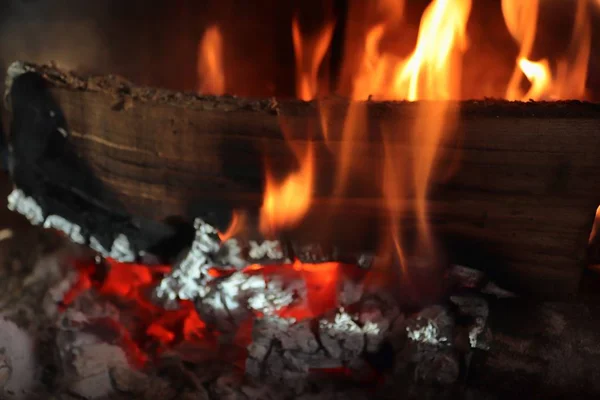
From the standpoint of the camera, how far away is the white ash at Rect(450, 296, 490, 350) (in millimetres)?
1082

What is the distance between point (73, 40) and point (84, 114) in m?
0.44

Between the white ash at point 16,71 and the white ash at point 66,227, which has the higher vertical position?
the white ash at point 16,71

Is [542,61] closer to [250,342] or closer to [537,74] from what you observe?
[537,74]

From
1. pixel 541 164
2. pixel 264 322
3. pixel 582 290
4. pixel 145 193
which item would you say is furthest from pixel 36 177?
pixel 582 290

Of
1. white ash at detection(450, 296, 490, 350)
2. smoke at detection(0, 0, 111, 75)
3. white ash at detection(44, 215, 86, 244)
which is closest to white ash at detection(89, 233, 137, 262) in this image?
white ash at detection(44, 215, 86, 244)

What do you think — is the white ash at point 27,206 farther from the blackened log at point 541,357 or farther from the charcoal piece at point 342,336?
the blackened log at point 541,357

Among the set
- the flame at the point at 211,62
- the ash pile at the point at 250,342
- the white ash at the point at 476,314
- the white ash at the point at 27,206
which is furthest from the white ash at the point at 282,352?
the flame at the point at 211,62

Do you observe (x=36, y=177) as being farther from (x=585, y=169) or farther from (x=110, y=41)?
(x=585, y=169)

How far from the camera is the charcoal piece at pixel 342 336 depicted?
1169 mm

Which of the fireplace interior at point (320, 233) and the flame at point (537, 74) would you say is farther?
the flame at point (537, 74)

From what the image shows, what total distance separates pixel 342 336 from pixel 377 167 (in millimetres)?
372

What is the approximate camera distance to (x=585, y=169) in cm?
108

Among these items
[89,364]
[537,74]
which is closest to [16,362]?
[89,364]

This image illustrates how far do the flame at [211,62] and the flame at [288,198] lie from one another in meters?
0.62
